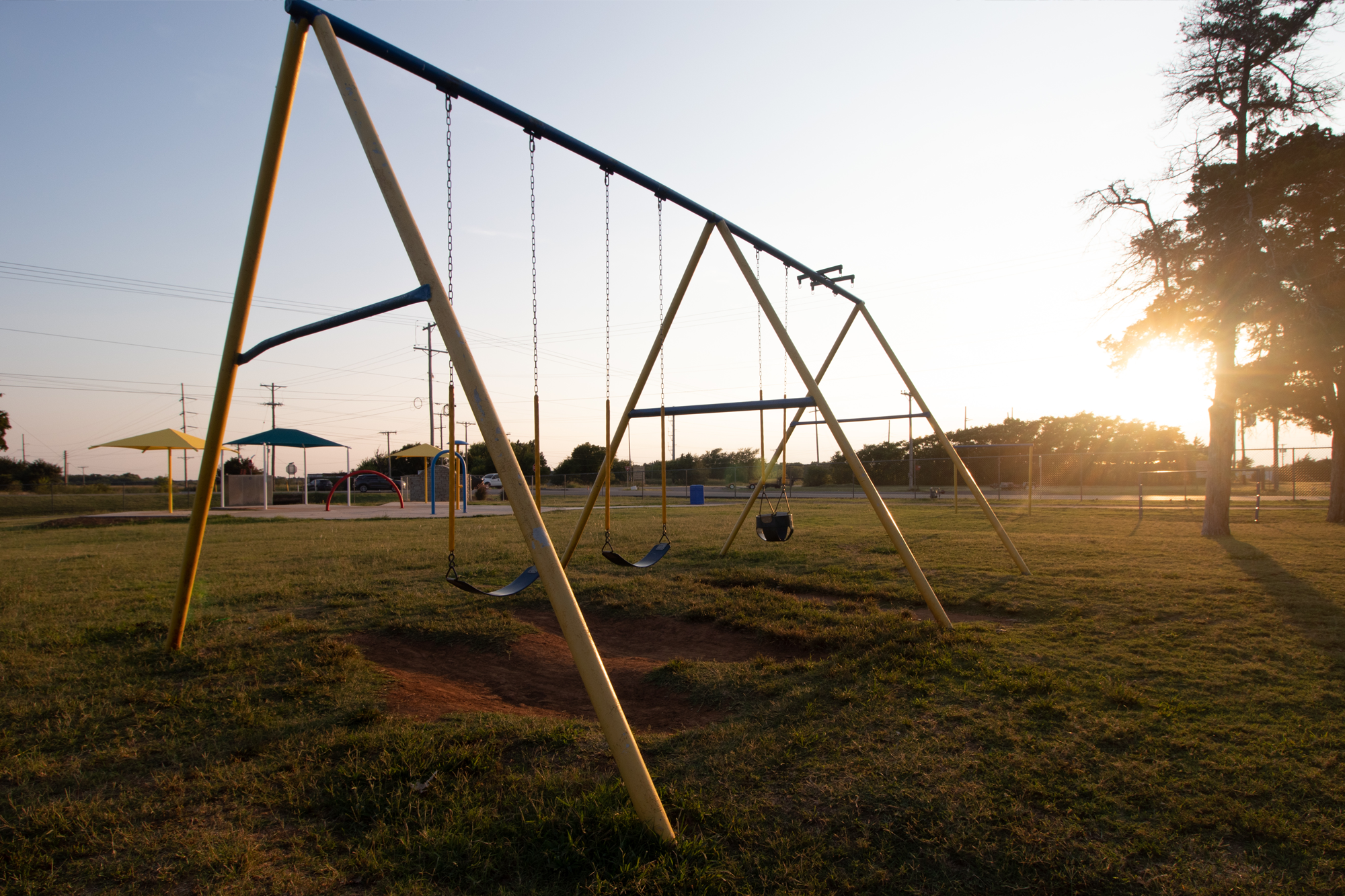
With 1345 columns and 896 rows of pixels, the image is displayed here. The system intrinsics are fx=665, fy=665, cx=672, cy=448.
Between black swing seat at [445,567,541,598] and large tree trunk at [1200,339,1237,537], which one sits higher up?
large tree trunk at [1200,339,1237,537]

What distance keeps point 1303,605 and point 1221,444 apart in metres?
7.60

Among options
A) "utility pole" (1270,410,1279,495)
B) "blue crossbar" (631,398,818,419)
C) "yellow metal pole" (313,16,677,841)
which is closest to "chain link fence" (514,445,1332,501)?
"utility pole" (1270,410,1279,495)

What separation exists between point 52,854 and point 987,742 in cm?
390

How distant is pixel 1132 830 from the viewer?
2523 millimetres

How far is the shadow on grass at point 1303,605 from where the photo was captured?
192 inches

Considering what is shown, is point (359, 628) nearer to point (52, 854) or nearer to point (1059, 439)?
point (52, 854)

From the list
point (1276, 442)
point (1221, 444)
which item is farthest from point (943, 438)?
point (1276, 442)

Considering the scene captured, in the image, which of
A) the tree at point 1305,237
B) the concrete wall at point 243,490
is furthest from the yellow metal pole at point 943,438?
the concrete wall at point 243,490

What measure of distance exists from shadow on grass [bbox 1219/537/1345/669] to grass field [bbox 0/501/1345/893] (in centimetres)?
5

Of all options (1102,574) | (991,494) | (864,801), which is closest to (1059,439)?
(991,494)

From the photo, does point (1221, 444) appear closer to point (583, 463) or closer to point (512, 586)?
point (512, 586)

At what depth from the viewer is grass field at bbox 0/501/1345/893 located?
2.33m

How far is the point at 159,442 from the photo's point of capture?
21.6 meters

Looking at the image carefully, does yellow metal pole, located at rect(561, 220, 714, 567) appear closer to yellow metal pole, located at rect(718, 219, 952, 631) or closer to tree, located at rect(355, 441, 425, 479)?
yellow metal pole, located at rect(718, 219, 952, 631)
